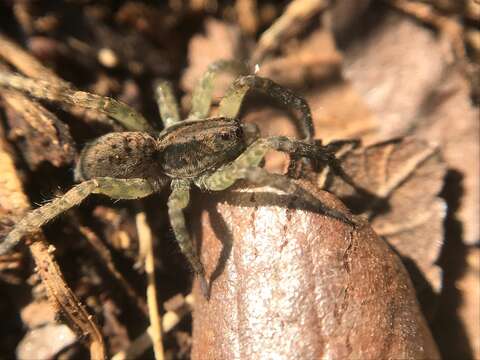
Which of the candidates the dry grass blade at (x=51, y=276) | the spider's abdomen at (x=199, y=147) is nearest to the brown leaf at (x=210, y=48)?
the spider's abdomen at (x=199, y=147)

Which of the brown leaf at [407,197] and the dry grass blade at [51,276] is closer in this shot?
the dry grass blade at [51,276]

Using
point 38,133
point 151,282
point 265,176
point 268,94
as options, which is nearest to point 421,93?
point 268,94

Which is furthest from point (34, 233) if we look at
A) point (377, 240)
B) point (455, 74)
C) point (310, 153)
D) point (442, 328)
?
point (455, 74)

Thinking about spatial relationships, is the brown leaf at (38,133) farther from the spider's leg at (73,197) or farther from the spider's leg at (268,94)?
the spider's leg at (268,94)

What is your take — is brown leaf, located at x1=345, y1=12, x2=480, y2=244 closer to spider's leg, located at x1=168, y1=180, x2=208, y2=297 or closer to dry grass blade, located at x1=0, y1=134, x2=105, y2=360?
spider's leg, located at x1=168, y1=180, x2=208, y2=297

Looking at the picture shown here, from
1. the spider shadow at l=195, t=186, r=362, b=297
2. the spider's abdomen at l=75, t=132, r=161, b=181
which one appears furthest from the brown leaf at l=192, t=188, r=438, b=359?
the spider's abdomen at l=75, t=132, r=161, b=181

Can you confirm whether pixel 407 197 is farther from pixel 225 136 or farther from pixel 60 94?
pixel 60 94
